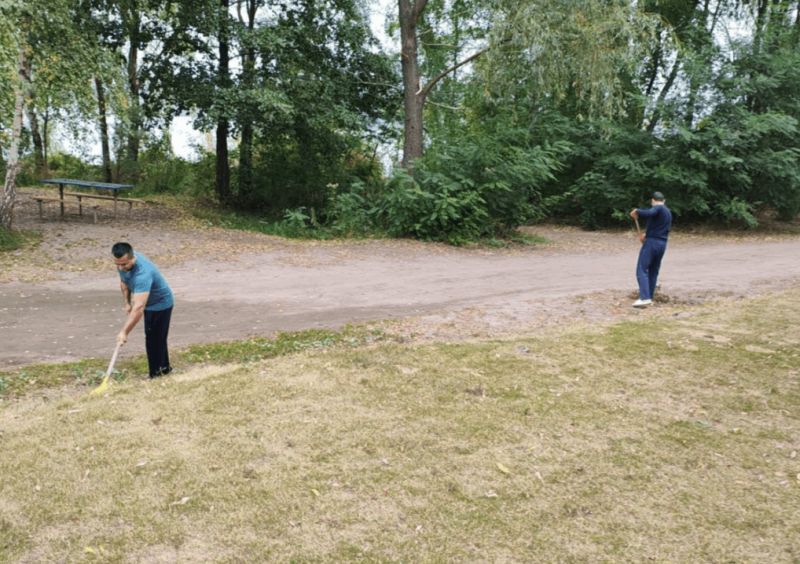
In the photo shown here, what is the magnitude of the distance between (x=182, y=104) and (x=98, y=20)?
300 cm

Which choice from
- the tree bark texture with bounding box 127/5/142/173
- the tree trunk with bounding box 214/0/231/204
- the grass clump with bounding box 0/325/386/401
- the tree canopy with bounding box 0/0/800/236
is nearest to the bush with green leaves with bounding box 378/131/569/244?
the tree canopy with bounding box 0/0/800/236

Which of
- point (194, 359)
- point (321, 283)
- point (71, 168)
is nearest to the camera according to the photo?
point (194, 359)

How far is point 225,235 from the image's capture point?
50.1 feet

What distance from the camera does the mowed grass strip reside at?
10.7 ft

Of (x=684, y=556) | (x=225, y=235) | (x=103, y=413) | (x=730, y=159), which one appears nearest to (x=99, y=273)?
(x=225, y=235)

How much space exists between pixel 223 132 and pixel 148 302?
1532 cm

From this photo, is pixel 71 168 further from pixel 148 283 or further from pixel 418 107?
pixel 148 283

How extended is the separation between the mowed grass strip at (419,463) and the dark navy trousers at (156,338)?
367 millimetres

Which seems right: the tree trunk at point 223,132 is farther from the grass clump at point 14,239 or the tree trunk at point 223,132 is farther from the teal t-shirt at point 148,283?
the teal t-shirt at point 148,283

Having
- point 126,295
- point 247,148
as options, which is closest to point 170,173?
point 247,148

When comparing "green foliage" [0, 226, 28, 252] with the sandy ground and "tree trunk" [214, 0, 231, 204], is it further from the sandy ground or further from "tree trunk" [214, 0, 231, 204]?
"tree trunk" [214, 0, 231, 204]

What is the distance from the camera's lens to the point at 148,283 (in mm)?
5379

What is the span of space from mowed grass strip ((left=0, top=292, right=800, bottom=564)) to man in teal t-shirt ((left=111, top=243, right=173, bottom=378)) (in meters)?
0.41

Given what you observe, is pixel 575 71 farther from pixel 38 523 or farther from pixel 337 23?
→ pixel 38 523
